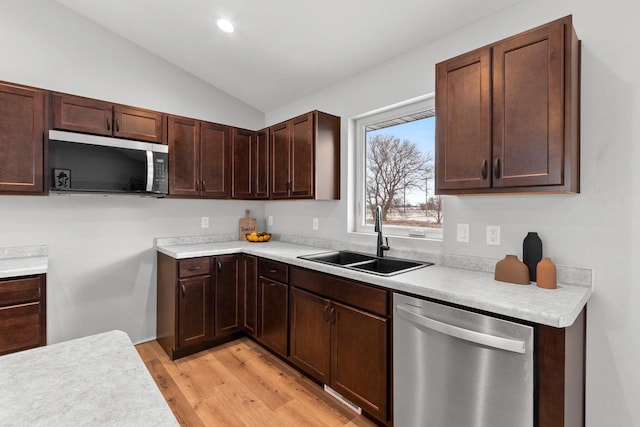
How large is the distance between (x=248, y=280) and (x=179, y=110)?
6.21 feet

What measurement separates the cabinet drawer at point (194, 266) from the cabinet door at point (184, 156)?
0.66 metres

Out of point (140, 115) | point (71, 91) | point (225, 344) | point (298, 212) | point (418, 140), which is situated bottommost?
point (225, 344)

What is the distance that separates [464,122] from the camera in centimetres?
181

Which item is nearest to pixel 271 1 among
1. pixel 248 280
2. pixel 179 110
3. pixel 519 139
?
pixel 179 110

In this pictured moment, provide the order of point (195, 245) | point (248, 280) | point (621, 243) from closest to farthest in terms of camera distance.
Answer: point (621, 243)
point (248, 280)
point (195, 245)

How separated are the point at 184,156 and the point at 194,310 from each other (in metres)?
1.43

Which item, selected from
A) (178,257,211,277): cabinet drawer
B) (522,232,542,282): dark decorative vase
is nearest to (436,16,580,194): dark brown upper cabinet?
(522,232,542,282): dark decorative vase

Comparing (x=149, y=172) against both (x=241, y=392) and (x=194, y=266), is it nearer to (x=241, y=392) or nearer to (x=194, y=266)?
(x=194, y=266)

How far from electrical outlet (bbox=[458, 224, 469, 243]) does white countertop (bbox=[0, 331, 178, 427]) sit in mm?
1938

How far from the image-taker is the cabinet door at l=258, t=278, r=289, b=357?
8.58ft

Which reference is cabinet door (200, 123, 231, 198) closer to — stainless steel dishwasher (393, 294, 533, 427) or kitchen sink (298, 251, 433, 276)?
kitchen sink (298, 251, 433, 276)

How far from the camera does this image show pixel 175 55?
3.12 m

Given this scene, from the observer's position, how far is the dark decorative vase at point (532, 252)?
174 centimetres

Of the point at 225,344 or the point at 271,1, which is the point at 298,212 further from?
the point at 271,1
